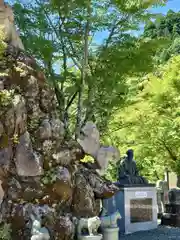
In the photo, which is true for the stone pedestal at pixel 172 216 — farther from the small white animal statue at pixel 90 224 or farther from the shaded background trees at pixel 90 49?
the small white animal statue at pixel 90 224

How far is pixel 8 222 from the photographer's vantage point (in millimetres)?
8047

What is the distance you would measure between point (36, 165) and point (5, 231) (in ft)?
5.09

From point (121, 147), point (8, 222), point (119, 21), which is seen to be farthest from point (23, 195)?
point (121, 147)

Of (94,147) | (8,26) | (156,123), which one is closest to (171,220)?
(156,123)

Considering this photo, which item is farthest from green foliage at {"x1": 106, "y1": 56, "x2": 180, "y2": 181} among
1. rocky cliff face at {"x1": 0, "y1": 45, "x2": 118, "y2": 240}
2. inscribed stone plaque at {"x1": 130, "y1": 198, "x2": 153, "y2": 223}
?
rocky cliff face at {"x1": 0, "y1": 45, "x2": 118, "y2": 240}

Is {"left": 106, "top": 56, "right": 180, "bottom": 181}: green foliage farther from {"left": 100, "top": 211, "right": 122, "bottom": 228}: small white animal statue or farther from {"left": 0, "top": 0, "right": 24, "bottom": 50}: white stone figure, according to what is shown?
{"left": 100, "top": 211, "right": 122, "bottom": 228}: small white animal statue

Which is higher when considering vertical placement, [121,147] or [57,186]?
[121,147]

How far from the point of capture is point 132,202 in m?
12.2

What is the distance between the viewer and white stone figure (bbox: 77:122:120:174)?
11.3 m

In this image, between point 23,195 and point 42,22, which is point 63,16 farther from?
point 23,195

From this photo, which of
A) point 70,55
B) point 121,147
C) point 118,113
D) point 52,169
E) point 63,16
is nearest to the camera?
point 52,169

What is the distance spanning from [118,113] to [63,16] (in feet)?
14.4

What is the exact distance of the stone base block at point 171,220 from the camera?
1349 centimetres

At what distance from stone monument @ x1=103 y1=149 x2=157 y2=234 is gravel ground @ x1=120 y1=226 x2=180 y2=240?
42cm
